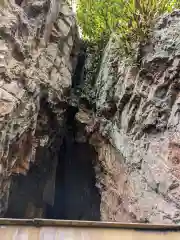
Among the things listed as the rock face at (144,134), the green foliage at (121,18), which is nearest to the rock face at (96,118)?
the rock face at (144,134)

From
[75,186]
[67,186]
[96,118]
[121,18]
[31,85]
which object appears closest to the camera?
[31,85]

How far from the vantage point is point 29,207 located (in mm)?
10133

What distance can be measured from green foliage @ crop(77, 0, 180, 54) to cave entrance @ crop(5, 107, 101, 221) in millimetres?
3512

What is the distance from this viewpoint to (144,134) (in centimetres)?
744

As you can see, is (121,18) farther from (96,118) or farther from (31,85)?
(31,85)

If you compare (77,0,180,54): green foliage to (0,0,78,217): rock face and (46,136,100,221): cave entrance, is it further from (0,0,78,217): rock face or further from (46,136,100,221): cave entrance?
(46,136,100,221): cave entrance

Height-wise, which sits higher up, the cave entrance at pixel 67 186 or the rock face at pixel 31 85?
the rock face at pixel 31 85

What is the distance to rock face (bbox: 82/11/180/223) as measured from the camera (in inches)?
248

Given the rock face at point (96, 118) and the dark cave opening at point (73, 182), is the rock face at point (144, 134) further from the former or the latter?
the dark cave opening at point (73, 182)

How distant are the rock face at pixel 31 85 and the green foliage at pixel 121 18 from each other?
120 centimetres

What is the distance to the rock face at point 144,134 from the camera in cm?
629

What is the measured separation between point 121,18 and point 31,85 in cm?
396

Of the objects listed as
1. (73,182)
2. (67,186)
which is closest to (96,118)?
(73,182)

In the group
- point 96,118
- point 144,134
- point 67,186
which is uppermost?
point 96,118
